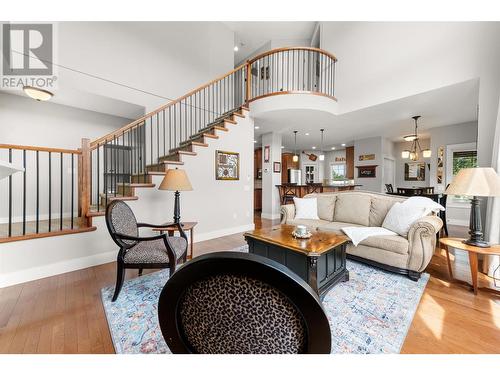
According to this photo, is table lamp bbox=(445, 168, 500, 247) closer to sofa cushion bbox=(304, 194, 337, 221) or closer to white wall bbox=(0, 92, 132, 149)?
sofa cushion bbox=(304, 194, 337, 221)

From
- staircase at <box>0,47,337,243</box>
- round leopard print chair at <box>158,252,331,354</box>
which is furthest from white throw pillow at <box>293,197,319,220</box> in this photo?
round leopard print chair at <box>158,252,331,354</box>

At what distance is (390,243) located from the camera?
8.20ft

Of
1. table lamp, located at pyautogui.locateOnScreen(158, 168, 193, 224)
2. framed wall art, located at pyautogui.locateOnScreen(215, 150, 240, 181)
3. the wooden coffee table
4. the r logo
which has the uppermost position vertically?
the r logo

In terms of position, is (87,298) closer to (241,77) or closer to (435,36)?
(435,36)

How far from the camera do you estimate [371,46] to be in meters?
4.48

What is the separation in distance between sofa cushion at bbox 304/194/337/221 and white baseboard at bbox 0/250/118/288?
11.1 feet

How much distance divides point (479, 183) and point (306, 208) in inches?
86.2

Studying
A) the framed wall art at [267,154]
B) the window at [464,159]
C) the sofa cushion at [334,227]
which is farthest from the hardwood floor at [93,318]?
the framed wall art at [267,154]

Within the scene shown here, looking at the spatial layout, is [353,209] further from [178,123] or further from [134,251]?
[178,123]

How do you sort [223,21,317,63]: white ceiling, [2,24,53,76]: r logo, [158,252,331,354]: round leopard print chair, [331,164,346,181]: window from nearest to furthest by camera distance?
1. [158,252,331,354]: round leopard print chair
2. [2,24,53,76]: r logo
3. [223,21,317,63]: white ceiling
4. [331,164,346,181]: window

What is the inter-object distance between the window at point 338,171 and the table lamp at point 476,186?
8531mm

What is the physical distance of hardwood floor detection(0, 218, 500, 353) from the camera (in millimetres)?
1427

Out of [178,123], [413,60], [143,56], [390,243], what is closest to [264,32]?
[143,56]
